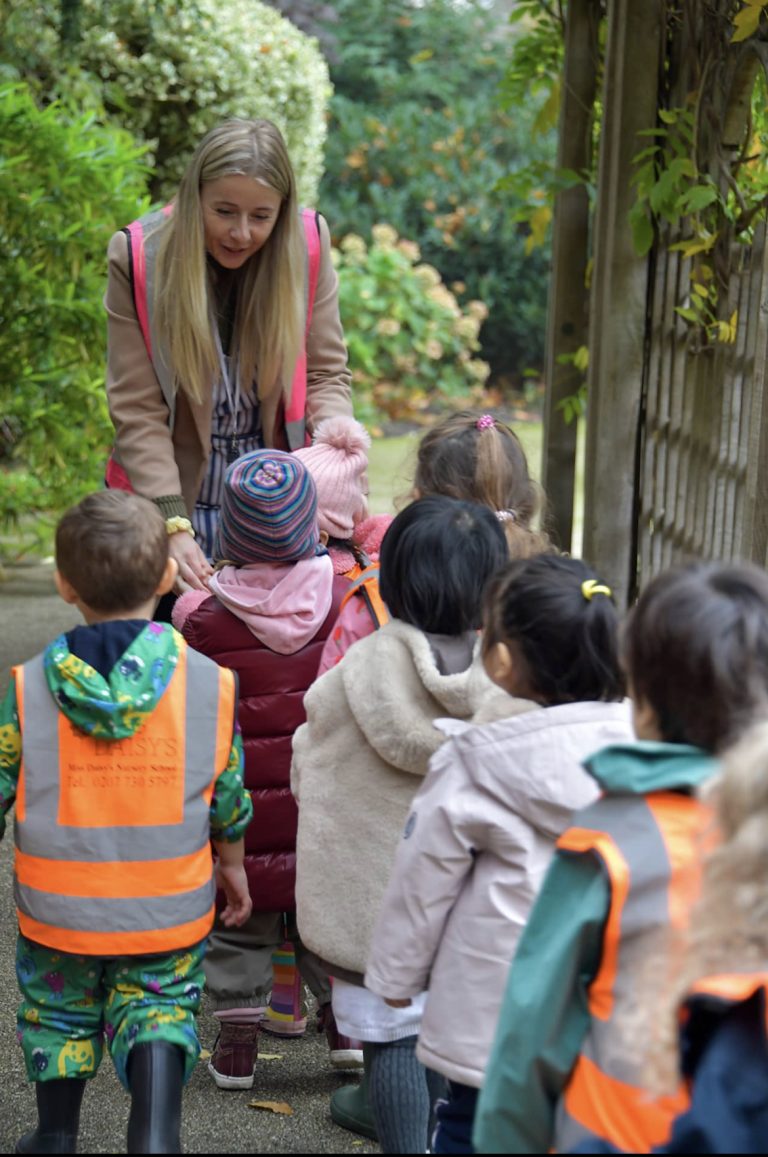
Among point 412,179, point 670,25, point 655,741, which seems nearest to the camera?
point 655,741

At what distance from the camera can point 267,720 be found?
120 inches

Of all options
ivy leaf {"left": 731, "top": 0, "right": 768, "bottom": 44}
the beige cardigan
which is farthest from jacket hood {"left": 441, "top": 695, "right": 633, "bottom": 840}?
ivy leaf {"left": 731, "top": 0, "right": 768, "bottom": 44}

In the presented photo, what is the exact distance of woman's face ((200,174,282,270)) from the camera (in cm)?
345

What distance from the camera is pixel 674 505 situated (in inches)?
201

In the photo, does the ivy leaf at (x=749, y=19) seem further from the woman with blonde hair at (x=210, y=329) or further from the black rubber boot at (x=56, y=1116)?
the black rubber boot at (x=56, y=1116)

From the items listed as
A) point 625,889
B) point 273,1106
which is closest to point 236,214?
point 273,1106

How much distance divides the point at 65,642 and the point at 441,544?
637mm

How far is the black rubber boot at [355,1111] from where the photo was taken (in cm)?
295

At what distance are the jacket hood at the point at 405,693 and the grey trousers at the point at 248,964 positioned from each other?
27.7 inches

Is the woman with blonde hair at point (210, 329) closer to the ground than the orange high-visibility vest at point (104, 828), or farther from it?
farther from it

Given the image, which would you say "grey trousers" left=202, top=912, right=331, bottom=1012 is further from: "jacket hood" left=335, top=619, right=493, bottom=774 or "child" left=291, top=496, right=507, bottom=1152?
"jacket hood" left=335, top=619, right=493, bottom=774

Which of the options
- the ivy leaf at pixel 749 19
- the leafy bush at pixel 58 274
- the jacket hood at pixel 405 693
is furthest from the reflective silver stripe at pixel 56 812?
the leafy bush at pixel 58 274

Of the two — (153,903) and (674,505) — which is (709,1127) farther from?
(674,505)

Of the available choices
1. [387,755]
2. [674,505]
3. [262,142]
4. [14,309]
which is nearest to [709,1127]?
[387,755]
